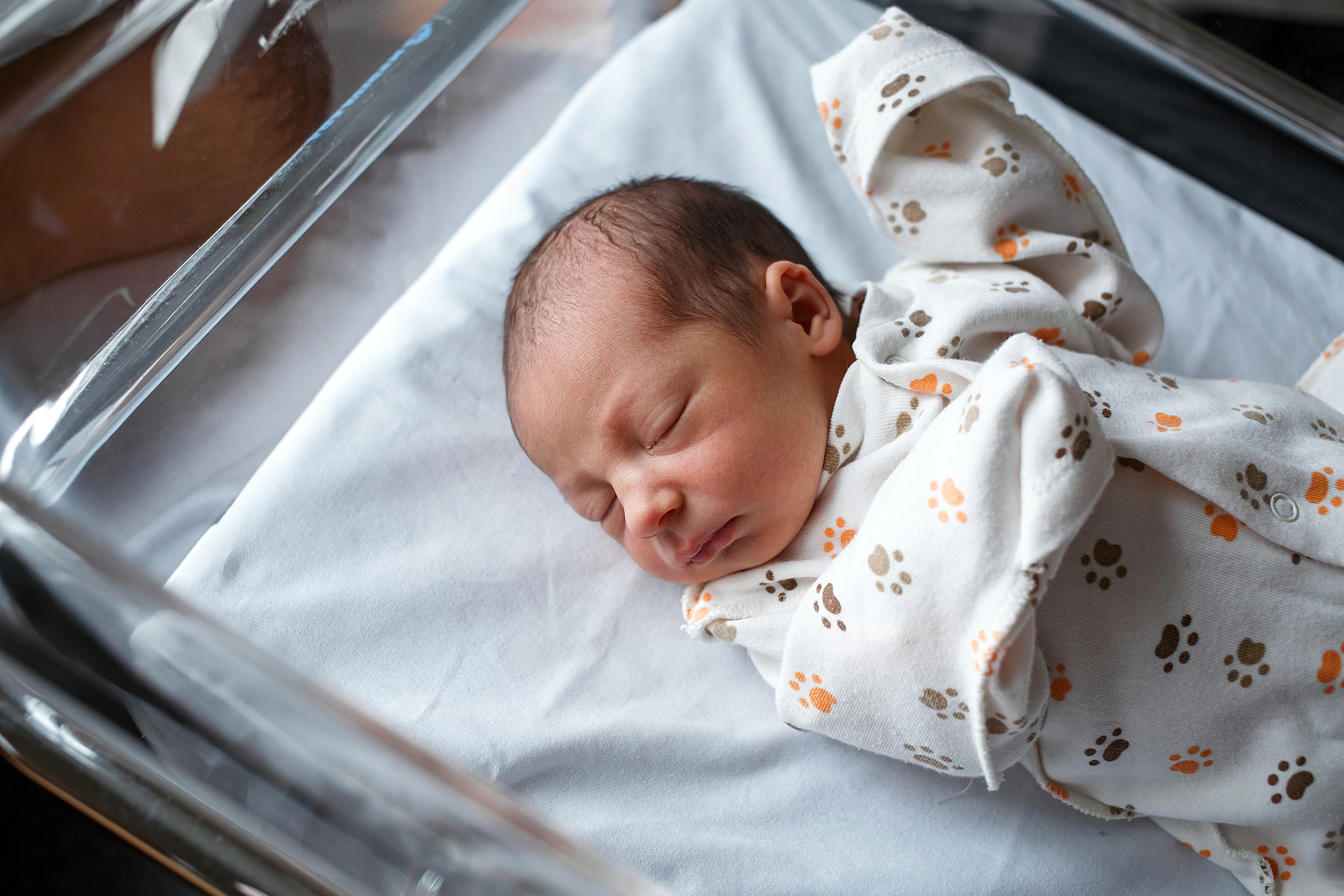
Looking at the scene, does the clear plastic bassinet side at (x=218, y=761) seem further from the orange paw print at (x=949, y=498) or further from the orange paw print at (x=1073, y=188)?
the orange paw print at (x=1073, y=188)

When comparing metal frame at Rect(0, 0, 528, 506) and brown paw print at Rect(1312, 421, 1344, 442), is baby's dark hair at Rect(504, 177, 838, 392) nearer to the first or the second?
metal frame at Rect(0, 0, 528, 506)

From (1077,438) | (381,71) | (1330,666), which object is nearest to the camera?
(1077,438)

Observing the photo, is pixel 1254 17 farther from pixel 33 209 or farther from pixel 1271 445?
pixel 33 209

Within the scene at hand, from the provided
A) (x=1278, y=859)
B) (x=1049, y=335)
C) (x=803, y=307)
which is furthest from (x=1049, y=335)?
(x=1278, y=859)

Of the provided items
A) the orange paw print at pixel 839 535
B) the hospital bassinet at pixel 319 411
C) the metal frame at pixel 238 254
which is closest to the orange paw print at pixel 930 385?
the orange paw print at pixel 839 535

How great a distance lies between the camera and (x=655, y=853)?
32.8 inches

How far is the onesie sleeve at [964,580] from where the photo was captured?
24.6 inches

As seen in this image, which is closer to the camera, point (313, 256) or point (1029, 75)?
point (313, 256)

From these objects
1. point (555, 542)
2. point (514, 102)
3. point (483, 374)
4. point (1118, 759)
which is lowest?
point (1118, 759)

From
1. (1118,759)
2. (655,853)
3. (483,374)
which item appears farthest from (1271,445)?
(483,374)

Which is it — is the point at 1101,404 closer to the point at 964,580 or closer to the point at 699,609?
the point at 964,580

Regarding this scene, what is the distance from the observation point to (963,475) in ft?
2.12

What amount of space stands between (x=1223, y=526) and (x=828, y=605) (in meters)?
0.29

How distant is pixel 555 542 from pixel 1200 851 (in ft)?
1.98
